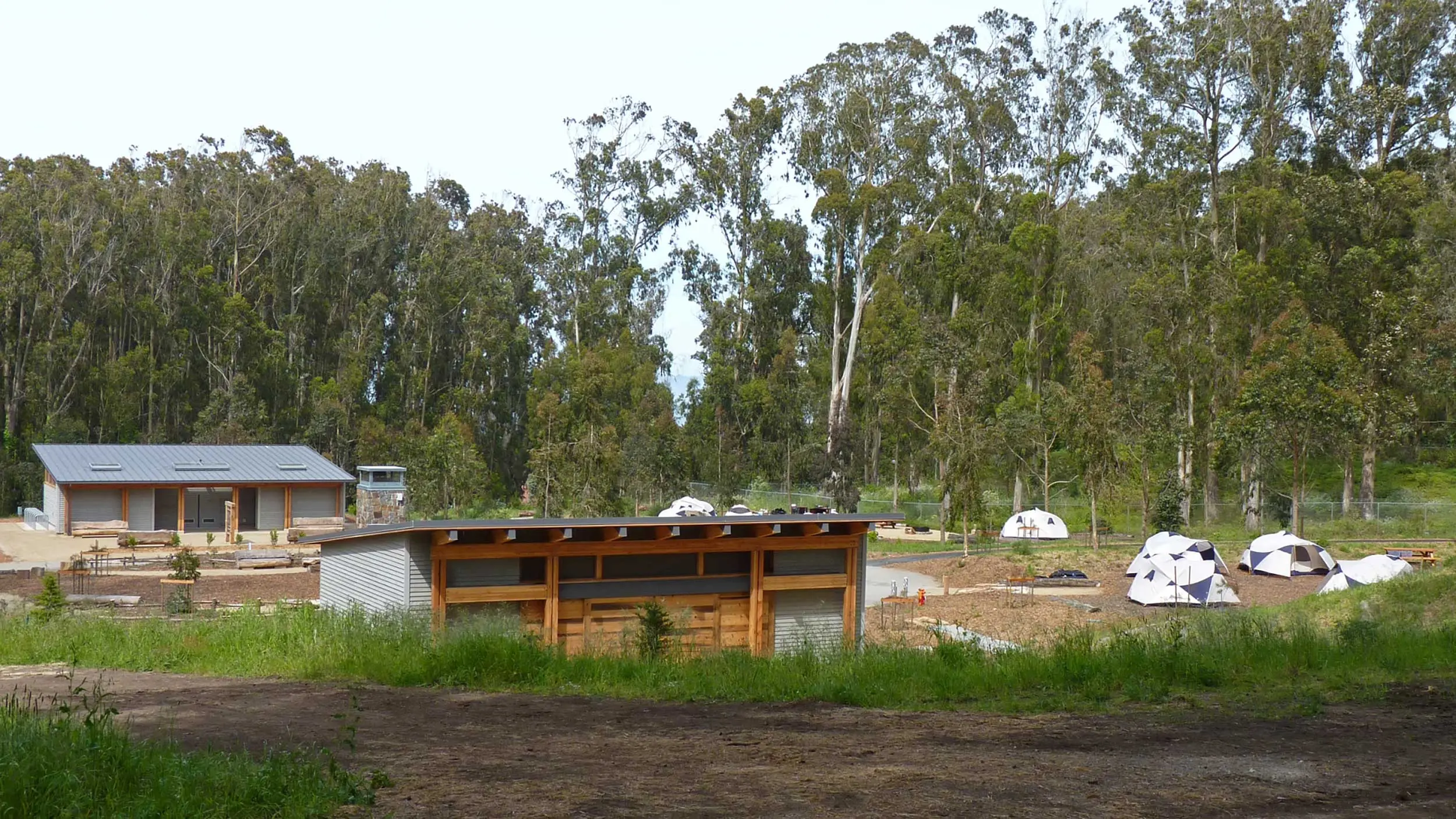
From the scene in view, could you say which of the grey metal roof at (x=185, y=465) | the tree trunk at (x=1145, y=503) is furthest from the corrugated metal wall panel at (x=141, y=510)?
the tree trunk at (x=1145, y=503)

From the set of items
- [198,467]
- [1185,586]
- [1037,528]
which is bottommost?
[1037,528]

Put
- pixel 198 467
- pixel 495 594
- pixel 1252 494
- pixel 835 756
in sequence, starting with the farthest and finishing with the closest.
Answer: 1. pixel 1252 494
2. pixel 198 467
3. pixel 495 594
4. pixel 835 756

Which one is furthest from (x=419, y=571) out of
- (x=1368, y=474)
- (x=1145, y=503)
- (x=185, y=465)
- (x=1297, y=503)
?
(x=1368, y=474)

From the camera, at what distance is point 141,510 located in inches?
1702

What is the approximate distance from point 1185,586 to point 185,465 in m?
35.9

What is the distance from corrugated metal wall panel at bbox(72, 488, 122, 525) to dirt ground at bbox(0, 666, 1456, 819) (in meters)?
36.5

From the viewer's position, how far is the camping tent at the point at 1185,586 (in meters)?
26.1

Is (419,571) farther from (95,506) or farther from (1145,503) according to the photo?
(95,506)

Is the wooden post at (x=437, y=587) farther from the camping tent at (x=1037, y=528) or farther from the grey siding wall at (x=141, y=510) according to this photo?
the grey siding wall at (x=141, y=510)

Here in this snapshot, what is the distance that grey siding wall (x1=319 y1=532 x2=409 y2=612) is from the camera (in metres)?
15.9

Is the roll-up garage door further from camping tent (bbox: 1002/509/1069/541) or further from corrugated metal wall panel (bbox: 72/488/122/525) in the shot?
camping tent (bbox: 1002/509/1069/541)

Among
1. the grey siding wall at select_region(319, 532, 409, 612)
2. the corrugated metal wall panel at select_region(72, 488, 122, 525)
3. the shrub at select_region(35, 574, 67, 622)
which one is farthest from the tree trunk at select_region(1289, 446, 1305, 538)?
the corrugated metal wall panel at select_region(72, 488, 122, 525)

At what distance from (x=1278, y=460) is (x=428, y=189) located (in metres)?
53.5

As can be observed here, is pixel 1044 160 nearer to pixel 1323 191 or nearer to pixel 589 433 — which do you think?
pixel 1323 191
